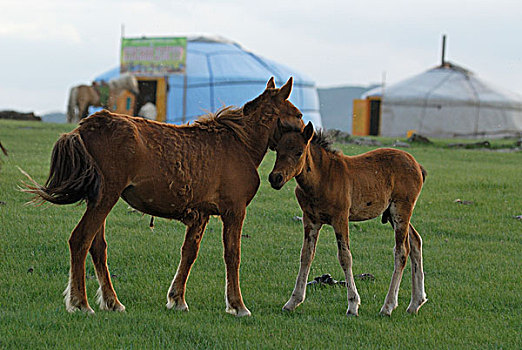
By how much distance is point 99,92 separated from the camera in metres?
29.0

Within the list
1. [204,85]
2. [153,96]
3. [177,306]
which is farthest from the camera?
[153,96]

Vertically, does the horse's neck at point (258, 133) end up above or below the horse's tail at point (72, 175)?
above

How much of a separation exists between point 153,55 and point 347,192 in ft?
88.8

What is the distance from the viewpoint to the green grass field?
15.7 ft

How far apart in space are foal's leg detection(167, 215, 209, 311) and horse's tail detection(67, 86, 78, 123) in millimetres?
24895

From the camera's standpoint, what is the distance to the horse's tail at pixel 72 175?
4.81 metres

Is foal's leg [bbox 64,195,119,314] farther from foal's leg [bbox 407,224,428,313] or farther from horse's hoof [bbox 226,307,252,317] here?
foal's leg [bbox 407,224,428,313]

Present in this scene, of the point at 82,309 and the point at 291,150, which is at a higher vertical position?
the point at 291,150

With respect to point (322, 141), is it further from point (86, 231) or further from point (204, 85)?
point (204, 85)

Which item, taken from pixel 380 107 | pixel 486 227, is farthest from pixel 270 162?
pixel 380 107

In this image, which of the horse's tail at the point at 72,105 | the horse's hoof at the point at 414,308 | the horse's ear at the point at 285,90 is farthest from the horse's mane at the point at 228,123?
the horse's tail at the point at 72,105

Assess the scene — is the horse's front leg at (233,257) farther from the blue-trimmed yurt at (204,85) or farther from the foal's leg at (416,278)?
the blue-trimmed yurt at (204,85)

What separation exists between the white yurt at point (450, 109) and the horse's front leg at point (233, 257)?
3076 centimetres

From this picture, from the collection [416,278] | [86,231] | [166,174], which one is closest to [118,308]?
[86,231]
